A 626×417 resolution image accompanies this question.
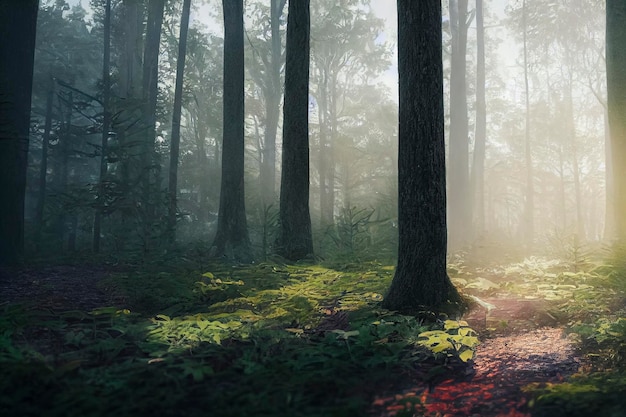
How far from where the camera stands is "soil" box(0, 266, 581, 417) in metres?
2.98

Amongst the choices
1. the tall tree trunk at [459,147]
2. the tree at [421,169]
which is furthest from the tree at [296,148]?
the tall tree trunk at [459,147]

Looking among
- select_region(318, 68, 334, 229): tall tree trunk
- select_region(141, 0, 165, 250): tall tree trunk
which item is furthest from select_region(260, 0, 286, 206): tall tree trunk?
select_region(141, 0, 165, 250): tall tree trunk

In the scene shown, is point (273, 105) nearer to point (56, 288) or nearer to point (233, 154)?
point (233, 154)

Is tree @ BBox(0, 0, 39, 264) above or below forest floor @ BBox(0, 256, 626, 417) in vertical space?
above

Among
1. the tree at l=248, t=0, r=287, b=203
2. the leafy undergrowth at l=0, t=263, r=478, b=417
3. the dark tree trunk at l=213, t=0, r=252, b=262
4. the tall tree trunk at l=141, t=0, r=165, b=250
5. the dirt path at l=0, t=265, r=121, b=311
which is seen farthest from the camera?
the tree at l=248, t=0, r=287, b=203

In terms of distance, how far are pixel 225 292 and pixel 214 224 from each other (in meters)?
20.8

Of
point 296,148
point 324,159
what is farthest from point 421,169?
point 324,159

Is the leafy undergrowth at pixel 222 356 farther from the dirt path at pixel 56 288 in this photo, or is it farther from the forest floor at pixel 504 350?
the dirt path at pixel 56 288

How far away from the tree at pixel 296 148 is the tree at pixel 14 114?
5.36 meters

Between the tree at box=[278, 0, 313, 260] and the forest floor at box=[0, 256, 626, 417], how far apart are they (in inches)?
147

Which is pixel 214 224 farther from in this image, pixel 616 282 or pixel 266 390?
pixel 266 390

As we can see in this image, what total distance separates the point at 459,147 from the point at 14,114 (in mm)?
14869

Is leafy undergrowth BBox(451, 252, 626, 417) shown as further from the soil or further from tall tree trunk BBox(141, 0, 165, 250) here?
tall tree trunk BBox(141, 0, 165, 250)

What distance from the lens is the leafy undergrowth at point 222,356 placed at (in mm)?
2641
